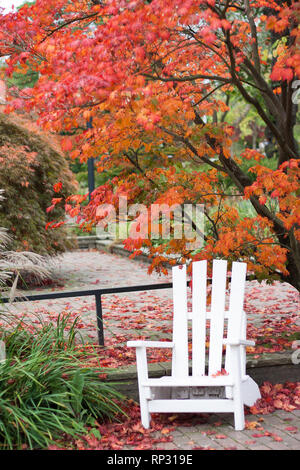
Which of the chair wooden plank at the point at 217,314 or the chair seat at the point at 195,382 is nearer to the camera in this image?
the chair seat at the point at 195,382

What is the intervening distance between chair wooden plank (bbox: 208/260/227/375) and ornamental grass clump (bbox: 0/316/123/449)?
2.39 feet

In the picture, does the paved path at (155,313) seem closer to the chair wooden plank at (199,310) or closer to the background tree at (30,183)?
the chair wooden plank at (199,310)

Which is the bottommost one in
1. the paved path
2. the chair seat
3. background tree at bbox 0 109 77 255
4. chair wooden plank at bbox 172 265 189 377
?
the paved path

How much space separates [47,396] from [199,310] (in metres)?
1.26

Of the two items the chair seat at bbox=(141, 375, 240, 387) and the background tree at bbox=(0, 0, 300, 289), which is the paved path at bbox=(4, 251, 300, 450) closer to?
the chair seat at bbox=(141, 375, 240, 387)

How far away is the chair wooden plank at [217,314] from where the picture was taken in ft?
13.8

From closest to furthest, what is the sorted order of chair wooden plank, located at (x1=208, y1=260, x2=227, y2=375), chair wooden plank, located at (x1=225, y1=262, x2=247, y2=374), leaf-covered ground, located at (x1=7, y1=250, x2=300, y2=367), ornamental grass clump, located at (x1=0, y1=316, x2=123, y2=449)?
ornamental grass clump, located at (x1=0, y1=316, x2=123, y2=449)
chair wooden plank, located at (x1=225, y1=262, x2=247, y2=374)
chair wooden plank, located at (x1=208, y1=260, x2=227, y2=375)
leaf-covered ground, located at (x1=7, y1=250, x2=300, y2=367)

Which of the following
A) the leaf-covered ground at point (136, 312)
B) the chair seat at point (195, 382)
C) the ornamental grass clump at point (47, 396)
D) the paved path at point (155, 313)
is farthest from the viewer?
the leaf-covered ground at point (136, 312)

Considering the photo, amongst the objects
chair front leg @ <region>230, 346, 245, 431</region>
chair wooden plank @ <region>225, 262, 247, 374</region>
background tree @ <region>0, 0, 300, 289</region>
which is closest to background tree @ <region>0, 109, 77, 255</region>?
background tree @ <region>0, 0, 300, 289</region>

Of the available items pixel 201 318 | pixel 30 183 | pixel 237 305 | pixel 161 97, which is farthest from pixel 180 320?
pixel 30 183

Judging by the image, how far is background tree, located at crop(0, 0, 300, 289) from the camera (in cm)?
375

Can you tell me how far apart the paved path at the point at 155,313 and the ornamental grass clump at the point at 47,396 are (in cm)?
42

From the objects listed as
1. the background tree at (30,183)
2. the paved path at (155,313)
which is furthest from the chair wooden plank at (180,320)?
the background tree at (30,183)

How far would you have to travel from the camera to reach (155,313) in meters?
7.13
